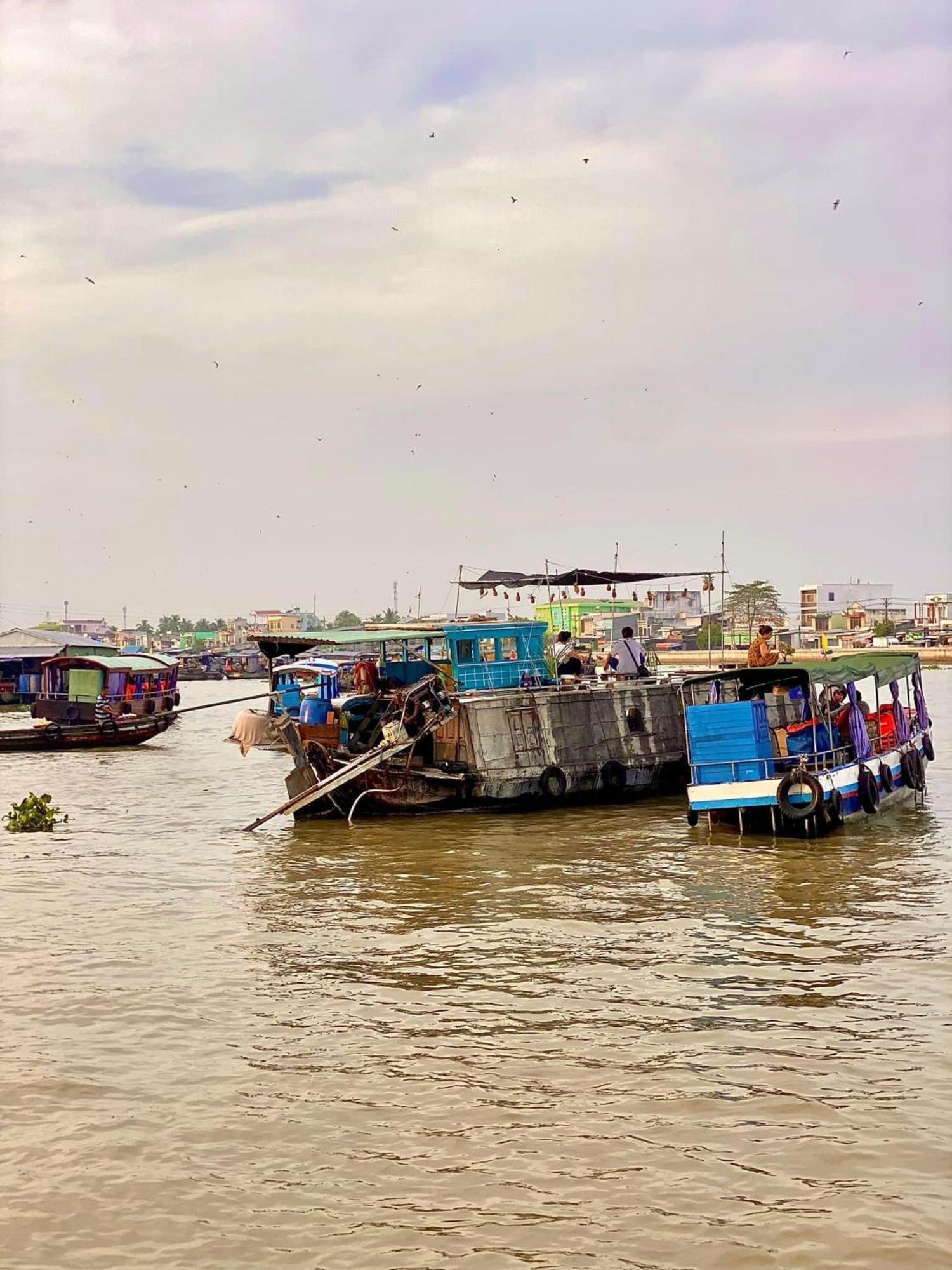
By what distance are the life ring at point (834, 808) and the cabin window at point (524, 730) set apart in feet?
17.3

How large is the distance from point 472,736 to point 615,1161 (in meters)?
13.1

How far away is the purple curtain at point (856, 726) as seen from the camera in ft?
58.8

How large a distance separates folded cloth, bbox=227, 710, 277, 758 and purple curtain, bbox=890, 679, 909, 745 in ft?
34.5

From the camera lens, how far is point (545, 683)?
22.7 meters

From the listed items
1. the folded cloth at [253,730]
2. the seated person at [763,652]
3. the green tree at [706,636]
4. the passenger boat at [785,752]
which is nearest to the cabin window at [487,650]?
the folded cloth at [253,730]

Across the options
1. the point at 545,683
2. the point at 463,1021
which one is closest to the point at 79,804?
the point at 545,683

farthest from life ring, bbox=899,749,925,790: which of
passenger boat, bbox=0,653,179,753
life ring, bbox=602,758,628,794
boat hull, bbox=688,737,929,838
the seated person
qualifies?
passenger boat, bbox=0,653,179,753

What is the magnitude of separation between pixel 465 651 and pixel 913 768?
25.9 feet

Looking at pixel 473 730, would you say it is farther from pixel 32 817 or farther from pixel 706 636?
pixel 706 636

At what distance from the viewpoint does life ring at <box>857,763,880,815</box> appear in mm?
17656

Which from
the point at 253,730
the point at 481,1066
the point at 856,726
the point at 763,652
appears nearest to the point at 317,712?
the point at 253,730

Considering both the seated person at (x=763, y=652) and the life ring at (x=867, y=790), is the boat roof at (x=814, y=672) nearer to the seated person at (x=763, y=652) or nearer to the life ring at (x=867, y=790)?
the seated person at (x=763, y=652)

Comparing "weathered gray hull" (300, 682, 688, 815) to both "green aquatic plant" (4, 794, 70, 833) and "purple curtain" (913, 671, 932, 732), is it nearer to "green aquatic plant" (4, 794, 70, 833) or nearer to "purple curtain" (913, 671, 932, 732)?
"green aquatic plant" (4, 794, 70, 833)

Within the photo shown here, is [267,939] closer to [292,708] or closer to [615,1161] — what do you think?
[615,1161]
